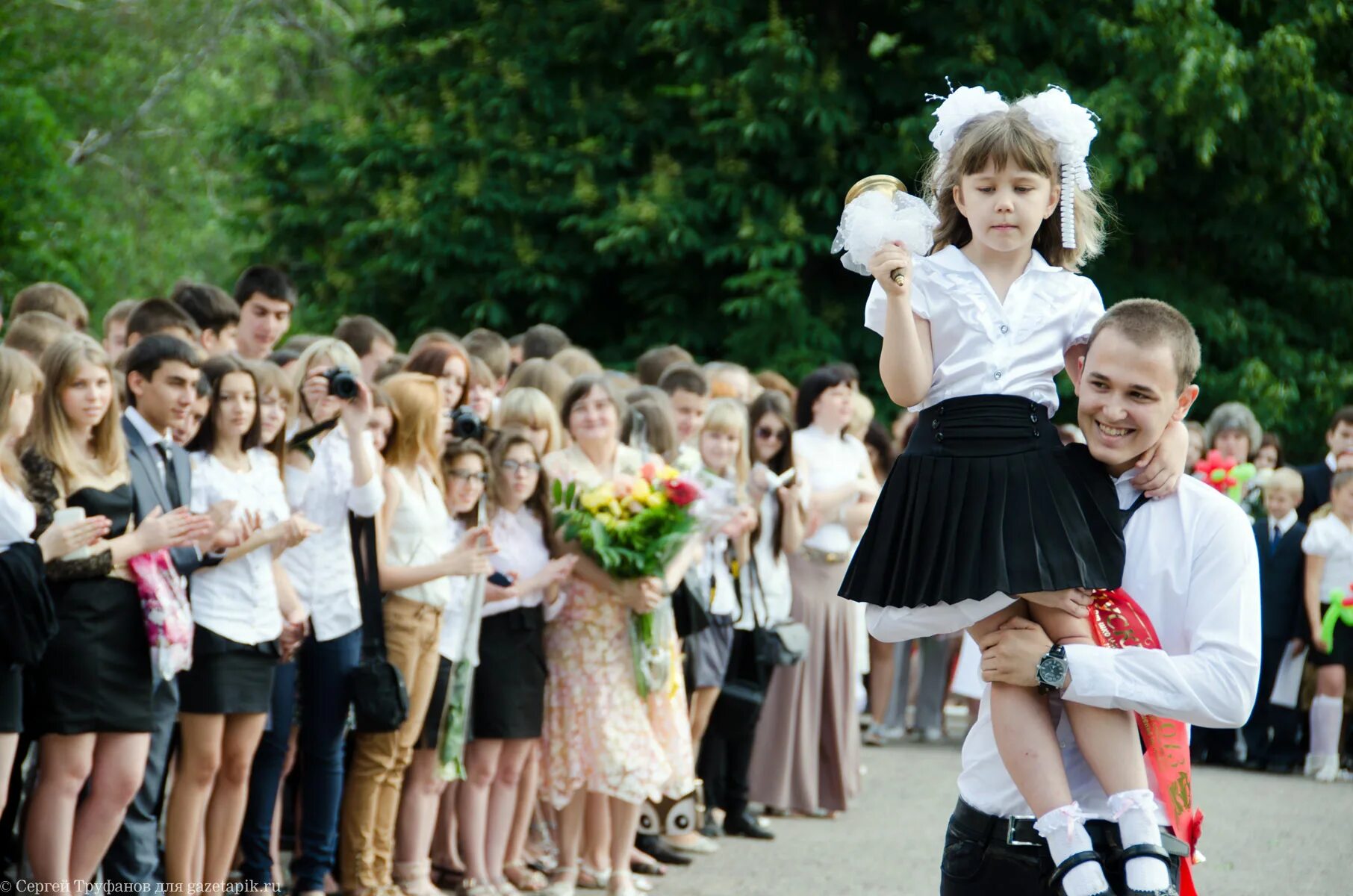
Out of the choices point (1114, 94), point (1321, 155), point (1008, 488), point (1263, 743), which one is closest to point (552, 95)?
point (1114, 94)

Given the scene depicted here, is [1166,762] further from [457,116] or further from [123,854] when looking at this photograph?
[457,116]

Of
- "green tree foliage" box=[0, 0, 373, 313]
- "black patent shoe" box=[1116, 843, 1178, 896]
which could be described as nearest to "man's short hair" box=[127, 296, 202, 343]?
"black patent shoe" box=[1116, 843, 1178, 896]

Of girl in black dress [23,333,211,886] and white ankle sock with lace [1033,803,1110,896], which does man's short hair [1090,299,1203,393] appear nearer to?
white ankle sock with lace [1033,803,1110,896]

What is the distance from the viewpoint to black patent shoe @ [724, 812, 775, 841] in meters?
9.27

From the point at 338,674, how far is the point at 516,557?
1.05 m

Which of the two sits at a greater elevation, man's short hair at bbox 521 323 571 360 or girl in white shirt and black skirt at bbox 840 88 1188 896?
man's short hair at bbox 521 323 571 360

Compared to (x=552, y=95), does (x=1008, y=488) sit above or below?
below

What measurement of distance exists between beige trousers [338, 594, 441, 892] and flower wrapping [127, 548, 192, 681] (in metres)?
1.23

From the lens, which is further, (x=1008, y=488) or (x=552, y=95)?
(x=552, y=95)

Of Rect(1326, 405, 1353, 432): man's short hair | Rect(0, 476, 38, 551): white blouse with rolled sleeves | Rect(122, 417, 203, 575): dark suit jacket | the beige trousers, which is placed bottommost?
the beige trousers

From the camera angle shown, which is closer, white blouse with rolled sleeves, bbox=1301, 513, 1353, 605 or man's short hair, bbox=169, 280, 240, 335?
man's short hair, bbox=169, 280, 240, 335

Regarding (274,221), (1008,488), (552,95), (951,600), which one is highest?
(552,95)

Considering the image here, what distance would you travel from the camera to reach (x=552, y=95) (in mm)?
17969

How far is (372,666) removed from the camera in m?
6.64
